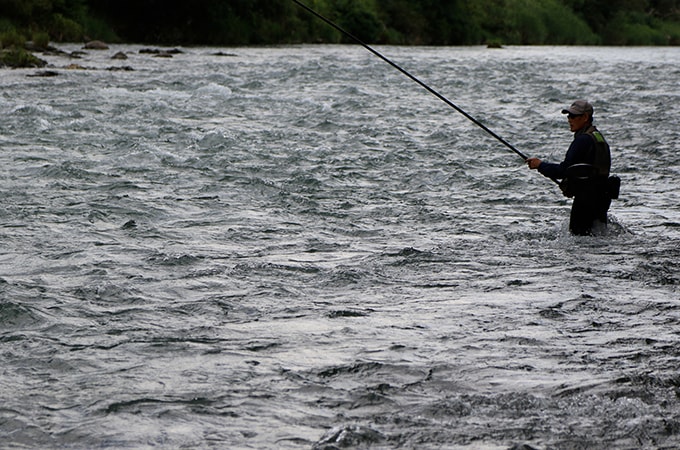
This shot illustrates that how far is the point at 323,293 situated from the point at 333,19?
44.7 m

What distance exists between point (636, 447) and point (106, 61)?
25482 mm

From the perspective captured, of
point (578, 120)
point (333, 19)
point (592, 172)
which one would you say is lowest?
point (592, 172)

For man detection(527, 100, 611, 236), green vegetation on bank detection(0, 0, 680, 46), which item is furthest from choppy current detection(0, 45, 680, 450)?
green vegetation on bank detection(0, 0, 680, 46)

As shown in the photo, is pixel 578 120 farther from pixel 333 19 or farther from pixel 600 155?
pixel 333 19

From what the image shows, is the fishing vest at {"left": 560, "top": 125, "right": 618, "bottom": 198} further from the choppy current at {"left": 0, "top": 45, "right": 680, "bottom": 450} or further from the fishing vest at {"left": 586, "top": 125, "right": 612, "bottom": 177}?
the choppy current at {"left": 0, "top": 45, "right": 680, "bottom": 450}

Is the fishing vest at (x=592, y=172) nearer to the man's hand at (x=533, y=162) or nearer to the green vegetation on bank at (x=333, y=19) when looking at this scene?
the man's hand at (x=533, y=162)

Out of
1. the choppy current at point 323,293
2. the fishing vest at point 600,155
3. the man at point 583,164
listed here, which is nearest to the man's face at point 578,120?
the man at point 583,164

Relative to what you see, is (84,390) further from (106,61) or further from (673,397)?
(106,61)

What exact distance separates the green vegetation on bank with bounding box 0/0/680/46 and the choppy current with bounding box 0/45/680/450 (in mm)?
20773

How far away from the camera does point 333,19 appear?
50.2 meters

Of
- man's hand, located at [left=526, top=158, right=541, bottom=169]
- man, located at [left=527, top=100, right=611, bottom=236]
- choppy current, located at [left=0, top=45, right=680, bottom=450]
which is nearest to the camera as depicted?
choppy current, located at [left=0, top=45, right=680, bottom=450]

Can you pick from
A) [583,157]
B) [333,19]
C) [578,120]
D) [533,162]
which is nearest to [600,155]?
[583,157]

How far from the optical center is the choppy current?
4.66 metres

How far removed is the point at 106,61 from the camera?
2794 cm
